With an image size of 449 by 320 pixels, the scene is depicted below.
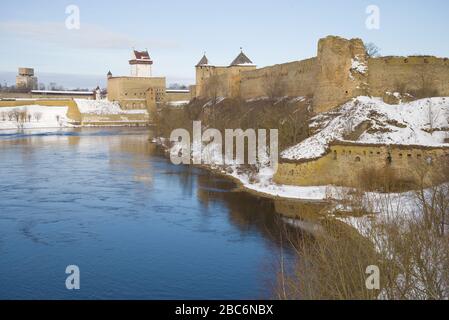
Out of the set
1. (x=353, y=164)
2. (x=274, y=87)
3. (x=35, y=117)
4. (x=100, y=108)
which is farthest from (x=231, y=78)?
(x=35, y=117)

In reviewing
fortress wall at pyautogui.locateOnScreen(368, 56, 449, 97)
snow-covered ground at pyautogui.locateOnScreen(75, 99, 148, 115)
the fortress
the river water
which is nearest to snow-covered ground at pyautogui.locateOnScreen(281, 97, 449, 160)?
the fortress

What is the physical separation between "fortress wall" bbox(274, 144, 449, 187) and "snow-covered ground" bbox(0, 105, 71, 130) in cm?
4166

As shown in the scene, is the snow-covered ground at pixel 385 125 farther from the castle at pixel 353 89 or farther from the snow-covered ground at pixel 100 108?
the snow-covered ground at pixel 100 108

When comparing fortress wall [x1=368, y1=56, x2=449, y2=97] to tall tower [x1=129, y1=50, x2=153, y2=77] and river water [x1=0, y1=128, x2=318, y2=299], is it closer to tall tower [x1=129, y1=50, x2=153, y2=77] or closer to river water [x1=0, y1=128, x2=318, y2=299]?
river water [x1=0, y1=128, x2=318, y2=299]

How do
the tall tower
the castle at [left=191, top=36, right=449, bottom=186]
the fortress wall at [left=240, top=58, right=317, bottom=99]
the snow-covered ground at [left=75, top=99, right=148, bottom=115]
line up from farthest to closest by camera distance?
1. the tall tower
2. the snow-covered ground at [left=75, top=99, right=148, bottom=115]
3. the fortress wall at [left=240, top=58, right=317, bottom=99]
4. the castle at [left=191, top=36, right=449, bottom=186]

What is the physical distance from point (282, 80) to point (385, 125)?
10766 millimetres

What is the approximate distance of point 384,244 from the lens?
6082 mm

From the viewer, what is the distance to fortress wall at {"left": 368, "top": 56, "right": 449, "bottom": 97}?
18531 millimetres

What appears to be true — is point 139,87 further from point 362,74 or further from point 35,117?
point 362,74

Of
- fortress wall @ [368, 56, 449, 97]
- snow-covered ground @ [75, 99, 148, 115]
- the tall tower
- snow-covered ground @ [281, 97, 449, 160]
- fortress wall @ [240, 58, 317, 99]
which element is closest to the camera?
snow-covered ground @ [281, 97, 449, 160]

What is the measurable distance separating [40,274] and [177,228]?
3.56 m

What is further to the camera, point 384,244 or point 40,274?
point 40,274

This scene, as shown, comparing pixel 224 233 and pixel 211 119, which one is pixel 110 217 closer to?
pixel 224 233
